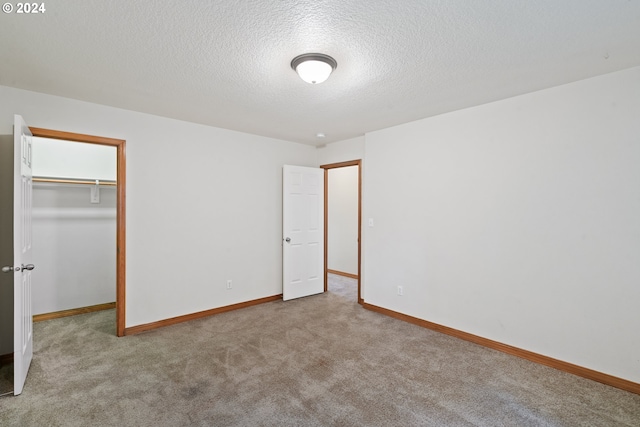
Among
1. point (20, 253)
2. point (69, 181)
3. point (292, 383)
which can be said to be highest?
point (69, 181)

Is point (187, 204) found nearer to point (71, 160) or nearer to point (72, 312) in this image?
point (71, 160)

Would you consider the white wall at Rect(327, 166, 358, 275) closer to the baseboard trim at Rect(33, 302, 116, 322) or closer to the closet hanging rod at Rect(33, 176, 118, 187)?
the closet hanging rod at Rect(33, 176, 118, 187)

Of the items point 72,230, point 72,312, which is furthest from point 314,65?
point 72,312

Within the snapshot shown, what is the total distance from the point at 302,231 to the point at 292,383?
8.54 ft

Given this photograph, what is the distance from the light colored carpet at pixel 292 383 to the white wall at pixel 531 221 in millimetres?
401

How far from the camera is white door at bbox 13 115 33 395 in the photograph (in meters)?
2.16

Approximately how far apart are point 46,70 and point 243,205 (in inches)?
93.6

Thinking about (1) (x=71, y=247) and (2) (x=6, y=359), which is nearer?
(2) (x=6, y=359)

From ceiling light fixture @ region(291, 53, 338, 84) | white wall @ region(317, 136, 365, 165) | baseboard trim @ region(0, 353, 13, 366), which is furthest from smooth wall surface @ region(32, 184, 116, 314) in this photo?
ceiling light fixture @ region(291, 53, 338, 84)

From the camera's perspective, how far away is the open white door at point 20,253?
2.16 m

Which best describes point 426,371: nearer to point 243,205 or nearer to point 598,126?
point 598,126

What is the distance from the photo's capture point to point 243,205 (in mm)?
4215

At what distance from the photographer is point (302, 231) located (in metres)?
4.73

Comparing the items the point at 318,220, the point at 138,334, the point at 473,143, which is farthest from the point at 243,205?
the point at 473,143
